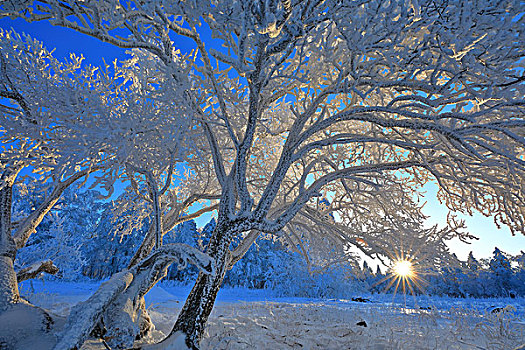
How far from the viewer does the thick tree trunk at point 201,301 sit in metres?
4.28

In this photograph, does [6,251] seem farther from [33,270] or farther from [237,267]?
[237,267]

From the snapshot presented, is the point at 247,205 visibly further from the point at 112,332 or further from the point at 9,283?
the point at 9,283

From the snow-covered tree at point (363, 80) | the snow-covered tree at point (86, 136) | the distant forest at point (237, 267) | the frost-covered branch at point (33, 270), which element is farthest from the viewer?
the distant forest at point (237, 267)

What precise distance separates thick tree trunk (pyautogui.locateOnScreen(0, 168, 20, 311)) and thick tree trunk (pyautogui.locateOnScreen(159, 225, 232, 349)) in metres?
2.72

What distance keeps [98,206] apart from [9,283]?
30290 mm

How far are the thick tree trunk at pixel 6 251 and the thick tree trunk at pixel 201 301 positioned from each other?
2716mm

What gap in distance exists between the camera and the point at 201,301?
4.55 metres

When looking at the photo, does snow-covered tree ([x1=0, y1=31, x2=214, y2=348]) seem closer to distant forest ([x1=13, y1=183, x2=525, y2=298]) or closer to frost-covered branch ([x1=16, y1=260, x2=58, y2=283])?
frost-covered branch ([x1=16, y1=260, x2=58, y2=283])

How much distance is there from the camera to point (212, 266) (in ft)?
14.1

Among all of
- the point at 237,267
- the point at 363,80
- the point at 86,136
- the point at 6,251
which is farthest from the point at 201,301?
the point at 237,267

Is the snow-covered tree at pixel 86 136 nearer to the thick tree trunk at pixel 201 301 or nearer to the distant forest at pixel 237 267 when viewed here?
the thick tree trunk at pixel 201 301

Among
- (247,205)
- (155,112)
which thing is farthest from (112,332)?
(155,112)

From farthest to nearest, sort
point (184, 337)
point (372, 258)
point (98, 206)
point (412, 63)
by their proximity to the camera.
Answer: point (98, 206), point (372, 258), point (184, 337), point (412, 63)

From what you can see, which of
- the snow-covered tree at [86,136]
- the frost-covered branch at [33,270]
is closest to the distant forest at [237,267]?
the frost-covered branch at [33,270]
